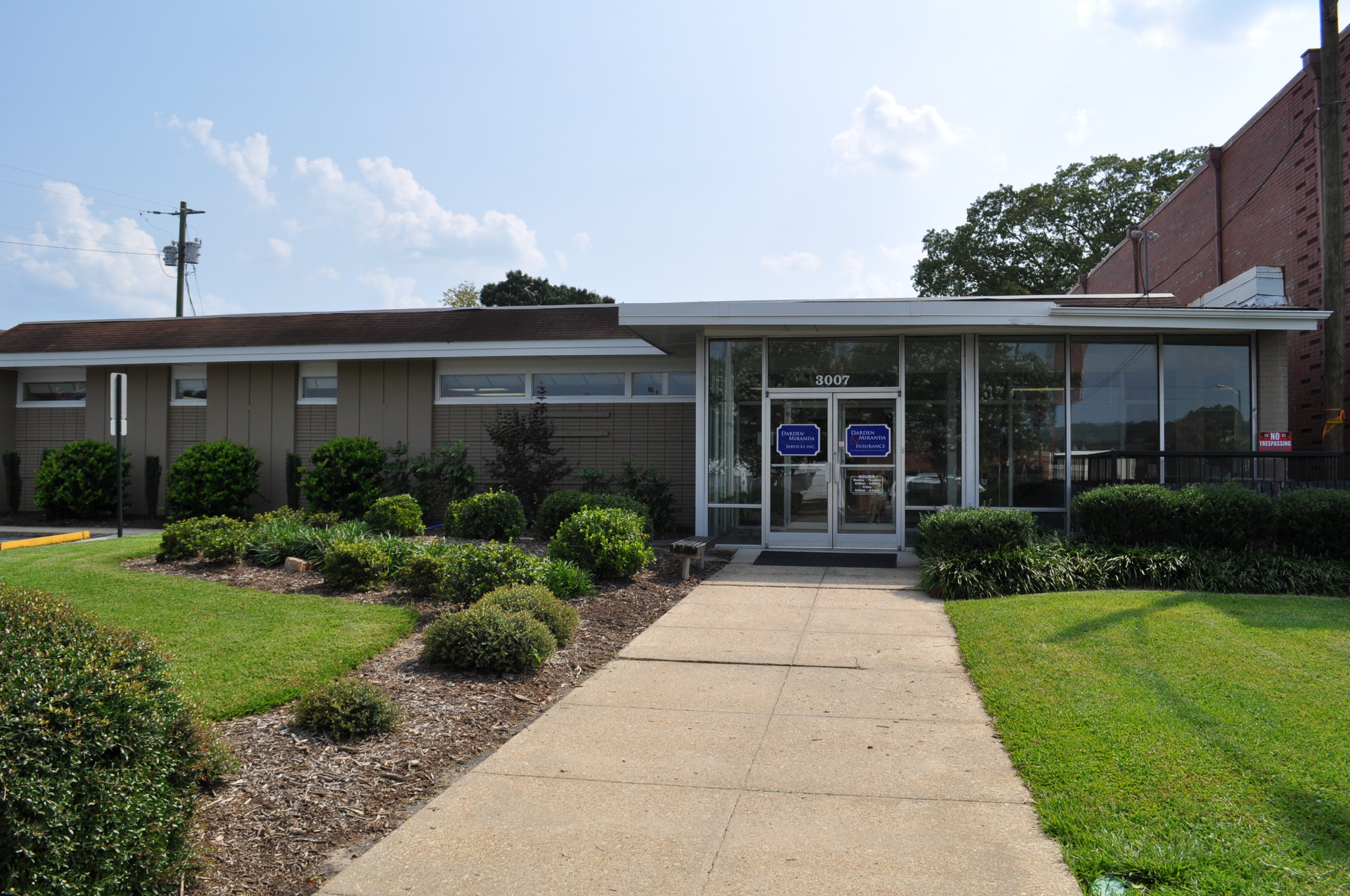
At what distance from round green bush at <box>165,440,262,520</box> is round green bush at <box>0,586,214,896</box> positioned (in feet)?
46.6

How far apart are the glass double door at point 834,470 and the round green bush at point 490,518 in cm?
368

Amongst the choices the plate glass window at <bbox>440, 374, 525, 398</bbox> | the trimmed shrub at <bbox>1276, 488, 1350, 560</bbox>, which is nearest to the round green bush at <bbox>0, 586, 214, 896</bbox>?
the trimmed shrub at <bbox>1276, 488, 1350, 560</bbox>

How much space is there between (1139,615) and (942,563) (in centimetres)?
225

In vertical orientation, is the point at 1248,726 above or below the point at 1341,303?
below

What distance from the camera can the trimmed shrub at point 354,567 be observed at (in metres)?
9.13

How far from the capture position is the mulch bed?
3.75 meters

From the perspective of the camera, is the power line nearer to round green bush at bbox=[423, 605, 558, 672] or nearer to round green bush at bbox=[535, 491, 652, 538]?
round green bush at bbox=[535, 491, 652, 538]

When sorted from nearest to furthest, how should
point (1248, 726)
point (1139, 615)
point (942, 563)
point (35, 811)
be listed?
point (35, 811), point (1248, 726), point (1139, 615), point (942, 563)

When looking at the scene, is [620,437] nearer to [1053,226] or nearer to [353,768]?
[353,768]

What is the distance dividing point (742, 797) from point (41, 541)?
44.8ft

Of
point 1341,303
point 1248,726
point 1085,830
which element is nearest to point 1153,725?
point 1248,726

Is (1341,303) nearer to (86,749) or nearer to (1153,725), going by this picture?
(1153,725)

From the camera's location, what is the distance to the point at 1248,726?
5.07m

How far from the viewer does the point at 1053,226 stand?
4238cm
